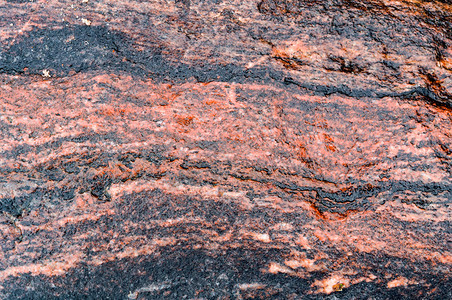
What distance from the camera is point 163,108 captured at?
6.00ft

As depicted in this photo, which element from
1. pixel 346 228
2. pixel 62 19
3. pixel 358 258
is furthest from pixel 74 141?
pixel 358 258

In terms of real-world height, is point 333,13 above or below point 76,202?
above

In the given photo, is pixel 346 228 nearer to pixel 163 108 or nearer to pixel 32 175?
pixel 163 108

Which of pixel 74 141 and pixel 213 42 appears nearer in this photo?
pixel 74 141

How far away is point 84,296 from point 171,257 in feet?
1.69

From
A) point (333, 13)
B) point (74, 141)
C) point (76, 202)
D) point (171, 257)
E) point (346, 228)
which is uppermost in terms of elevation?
point (333, 13)

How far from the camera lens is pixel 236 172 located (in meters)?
1.81

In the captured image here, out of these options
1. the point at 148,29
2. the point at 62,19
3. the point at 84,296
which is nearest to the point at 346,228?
the point at 84,296

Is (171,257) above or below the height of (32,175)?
below

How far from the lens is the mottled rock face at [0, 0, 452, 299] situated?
1.76 m

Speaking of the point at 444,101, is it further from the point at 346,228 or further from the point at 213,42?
the point at 213,42

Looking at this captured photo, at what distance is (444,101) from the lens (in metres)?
1.83

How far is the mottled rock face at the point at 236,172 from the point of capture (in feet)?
5.79

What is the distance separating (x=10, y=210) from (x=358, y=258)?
1957 mm
